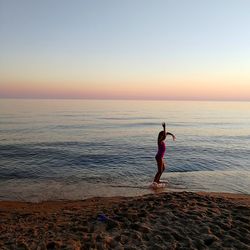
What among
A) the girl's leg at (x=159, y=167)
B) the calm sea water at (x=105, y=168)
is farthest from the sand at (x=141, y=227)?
the girl's leg at (x=159, y=167)

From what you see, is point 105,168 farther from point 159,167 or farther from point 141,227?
point 141,227

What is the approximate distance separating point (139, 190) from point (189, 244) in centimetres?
729

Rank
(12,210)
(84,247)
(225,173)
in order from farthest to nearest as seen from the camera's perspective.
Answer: (225,173), (12,210), (84,247)

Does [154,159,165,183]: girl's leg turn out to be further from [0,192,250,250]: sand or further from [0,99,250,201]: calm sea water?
[0,192,250,250]: sand

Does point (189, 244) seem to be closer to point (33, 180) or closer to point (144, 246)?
point (144, 246)

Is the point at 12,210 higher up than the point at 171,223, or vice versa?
the point at 171,223

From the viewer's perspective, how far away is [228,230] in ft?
21.9

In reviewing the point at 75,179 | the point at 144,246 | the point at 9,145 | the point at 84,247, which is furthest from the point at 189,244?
the point at 9,145

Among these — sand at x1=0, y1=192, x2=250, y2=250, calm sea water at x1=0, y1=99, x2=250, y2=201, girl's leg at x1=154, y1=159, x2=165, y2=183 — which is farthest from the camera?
girl's leg at x1=154, y1=159, x2=165, y2=183

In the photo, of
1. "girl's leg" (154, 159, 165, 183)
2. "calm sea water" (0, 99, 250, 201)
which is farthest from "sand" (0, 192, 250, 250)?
"girl's leg" (154, 159, 165, 183)

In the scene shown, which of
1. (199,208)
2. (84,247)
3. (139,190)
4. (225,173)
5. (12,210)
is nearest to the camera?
(84,247)

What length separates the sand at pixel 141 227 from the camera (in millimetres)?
6086

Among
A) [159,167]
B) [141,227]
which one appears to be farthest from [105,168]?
[141,227]

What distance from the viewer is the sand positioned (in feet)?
20.0
